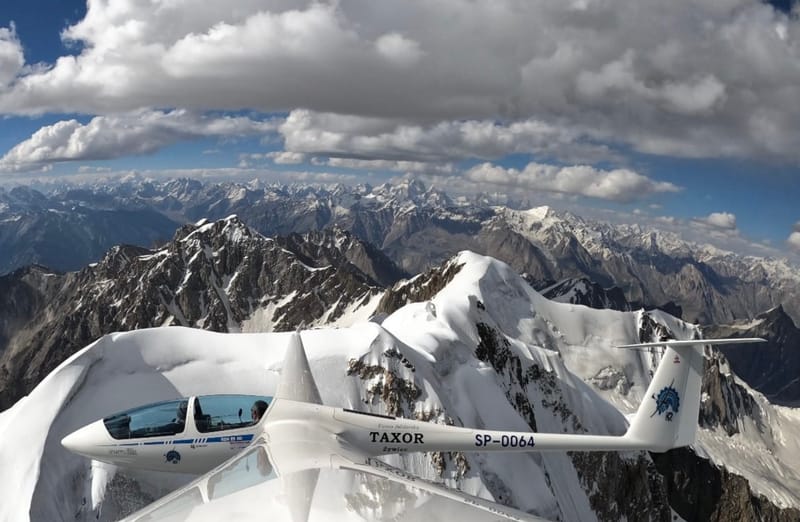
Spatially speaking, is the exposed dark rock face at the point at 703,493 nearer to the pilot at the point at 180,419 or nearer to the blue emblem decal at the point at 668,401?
the blue emblem decal at the point at 668,401

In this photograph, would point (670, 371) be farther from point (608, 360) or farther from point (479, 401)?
point (608, 360)

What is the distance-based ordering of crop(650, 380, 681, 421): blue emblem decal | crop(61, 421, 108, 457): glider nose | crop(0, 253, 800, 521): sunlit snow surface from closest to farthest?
crop(61, 421, 108, 457): glider nose
crop(650, 380, 681, 421): blue emblem decal
crop(0, 253, 800, 521): sunlit snow surface

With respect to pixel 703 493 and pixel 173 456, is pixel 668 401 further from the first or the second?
pixel 703 493

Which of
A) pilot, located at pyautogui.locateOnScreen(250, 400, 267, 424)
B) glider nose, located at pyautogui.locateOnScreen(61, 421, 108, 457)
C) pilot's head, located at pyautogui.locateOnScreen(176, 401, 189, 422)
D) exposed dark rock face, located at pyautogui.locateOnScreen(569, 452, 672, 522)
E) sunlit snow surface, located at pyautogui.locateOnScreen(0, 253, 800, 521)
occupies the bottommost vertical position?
exposed dark rock face, located at pyautogui.locateOnScreen(569, 452, 672, 522)

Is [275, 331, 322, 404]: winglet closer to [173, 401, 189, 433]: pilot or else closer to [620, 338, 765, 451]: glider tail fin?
[173, 401, 189, 433]: pilot

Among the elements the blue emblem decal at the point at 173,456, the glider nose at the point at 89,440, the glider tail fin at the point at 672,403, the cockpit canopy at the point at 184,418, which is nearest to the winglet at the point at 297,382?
the cockpit canopy at the point at 184,418

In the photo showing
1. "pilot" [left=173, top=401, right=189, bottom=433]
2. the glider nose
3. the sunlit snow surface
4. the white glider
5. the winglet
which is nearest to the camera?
the white glider

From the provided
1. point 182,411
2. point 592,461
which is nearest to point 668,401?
point 182,411

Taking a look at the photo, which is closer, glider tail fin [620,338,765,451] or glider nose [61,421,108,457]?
glider nose [61,421,108,457]

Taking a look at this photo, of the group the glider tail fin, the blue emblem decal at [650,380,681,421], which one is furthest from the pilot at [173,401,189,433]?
the blue emblem decal at [650,380,681,421]
